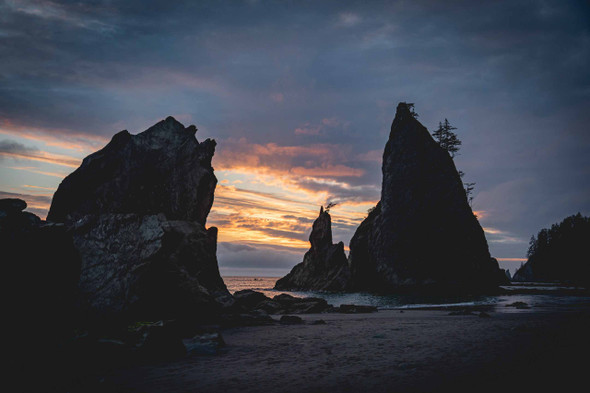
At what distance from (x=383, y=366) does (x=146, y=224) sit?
14.6 m

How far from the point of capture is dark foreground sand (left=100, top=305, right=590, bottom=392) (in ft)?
20.8

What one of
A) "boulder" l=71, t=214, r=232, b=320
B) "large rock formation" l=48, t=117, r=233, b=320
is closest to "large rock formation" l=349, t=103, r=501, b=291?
"large rock formation" l=48, t=117, r=233, b=320

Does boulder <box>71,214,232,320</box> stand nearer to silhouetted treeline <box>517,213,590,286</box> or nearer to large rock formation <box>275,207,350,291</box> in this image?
large rock formation <box>275,207,350,291</box>

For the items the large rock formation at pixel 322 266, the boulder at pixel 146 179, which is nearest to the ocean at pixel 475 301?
the boulder at pixel 146 179

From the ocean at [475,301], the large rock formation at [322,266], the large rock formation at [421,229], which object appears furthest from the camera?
the large rock formation at [322,266]

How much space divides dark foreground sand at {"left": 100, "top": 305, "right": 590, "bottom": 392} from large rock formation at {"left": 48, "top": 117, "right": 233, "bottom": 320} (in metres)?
6.69

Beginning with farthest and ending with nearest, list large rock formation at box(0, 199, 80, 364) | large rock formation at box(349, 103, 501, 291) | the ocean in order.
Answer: large rock formation at box(349, 103, 501, 291) < the ocean < large rock formation at box(0, 199, 80, 364)

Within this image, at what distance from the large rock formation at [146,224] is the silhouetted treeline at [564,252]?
10749 centimetres

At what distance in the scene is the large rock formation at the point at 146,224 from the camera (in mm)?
15625

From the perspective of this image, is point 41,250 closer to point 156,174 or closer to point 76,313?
point 76,313

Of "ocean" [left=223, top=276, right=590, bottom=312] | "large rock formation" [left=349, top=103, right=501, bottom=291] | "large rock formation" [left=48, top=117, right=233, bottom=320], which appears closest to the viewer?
"large rock formation" [left=48, top=117, right=233, bottom=320]

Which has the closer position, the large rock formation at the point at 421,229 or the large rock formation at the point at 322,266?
the large rock formation at the point at 421,229

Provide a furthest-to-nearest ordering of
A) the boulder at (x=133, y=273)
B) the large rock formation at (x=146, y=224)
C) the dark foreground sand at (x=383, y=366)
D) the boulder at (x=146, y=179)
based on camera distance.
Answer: the boulder at (x=146, y=179) → the large rock formation at (x=146, y=224) → the boulder at (x=133, y=273) → the dark foreground sand at (x=383, y=366)

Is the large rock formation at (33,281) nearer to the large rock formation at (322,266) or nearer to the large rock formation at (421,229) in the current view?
the large rock formation at (421,229)
